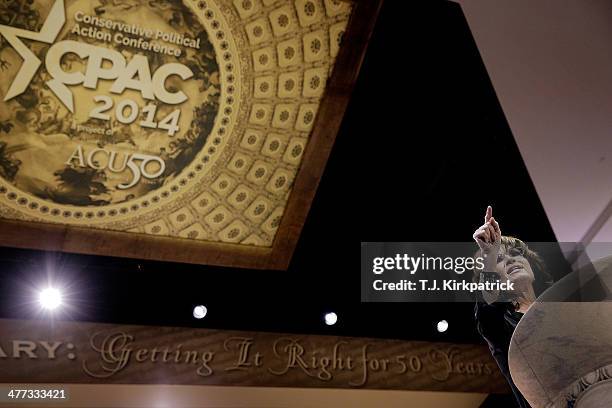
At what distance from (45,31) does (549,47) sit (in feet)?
8.49

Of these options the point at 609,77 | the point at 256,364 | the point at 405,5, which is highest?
the point at 405,5

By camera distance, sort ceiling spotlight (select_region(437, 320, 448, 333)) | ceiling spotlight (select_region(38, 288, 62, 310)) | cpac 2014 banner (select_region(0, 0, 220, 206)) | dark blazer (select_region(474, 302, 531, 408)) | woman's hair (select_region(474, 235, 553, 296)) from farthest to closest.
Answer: ceiling spotlight (select_region(437, 320, 448, 333)) → ceiling spotlight (select_region(38, 288, 62, 310)) → cpac 2014 banner (select_region(0, 0, 220, 206)) → woman's hair (select_region(474, 235, 553, 296)) → dark blazer (select_region(474, 302, 531, 408))

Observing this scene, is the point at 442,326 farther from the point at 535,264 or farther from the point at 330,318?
the point at 535,264

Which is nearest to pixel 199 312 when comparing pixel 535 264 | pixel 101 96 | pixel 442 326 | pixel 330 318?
pixel 330 318

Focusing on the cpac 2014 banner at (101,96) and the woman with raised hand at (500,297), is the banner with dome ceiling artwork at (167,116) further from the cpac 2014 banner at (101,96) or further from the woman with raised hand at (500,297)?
the woman with raised hand at (500,297)

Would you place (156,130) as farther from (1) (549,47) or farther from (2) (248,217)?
(1) (549,47)

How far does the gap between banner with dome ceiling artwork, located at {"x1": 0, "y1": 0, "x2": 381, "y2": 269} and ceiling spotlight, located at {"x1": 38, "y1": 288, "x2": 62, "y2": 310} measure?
381 mm

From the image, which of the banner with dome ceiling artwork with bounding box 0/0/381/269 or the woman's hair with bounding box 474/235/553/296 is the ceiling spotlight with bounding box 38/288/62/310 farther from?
the woman's hair with bounding box 474/235/553/296

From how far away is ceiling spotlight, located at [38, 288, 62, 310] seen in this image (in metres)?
3.98

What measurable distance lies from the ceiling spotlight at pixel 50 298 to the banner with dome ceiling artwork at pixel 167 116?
38cm

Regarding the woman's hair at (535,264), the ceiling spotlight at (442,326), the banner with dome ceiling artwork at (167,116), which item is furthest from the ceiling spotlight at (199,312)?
the woman's hair at (535,264)

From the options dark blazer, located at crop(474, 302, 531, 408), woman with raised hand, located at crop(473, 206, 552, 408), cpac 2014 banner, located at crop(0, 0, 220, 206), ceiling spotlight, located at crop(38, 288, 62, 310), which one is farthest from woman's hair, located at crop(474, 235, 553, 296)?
ceiling spotlight, located at crop(38, 288, 62, 310)

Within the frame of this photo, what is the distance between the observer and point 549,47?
3.22 m

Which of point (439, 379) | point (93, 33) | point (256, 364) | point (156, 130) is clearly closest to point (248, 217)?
point (156, 130)
